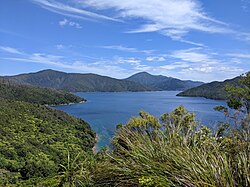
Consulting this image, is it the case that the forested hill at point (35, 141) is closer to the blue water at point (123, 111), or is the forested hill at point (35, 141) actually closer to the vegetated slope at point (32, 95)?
the blue water at point (123, 111)

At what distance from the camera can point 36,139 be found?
46.6 m

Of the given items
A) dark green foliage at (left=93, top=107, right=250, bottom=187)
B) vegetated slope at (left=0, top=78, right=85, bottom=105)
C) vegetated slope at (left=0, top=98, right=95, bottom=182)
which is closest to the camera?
dark green foliage at (left=93, top=107, right=250, bottom=187)

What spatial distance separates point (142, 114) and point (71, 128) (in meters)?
45.5

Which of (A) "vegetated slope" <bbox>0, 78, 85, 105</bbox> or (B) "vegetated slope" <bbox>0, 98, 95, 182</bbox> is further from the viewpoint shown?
(A) "vegetated slope" <bbox>0, 78, 85, 105</bbox>

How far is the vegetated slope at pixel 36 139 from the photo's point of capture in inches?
1358

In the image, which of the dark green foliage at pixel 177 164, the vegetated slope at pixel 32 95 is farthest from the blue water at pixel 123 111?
the dark green foliage at pixel 177 164

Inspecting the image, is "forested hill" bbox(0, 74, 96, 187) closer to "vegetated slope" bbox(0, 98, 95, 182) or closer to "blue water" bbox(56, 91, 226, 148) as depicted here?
"vegetated slope" bbox(0, 98, 95, 182)

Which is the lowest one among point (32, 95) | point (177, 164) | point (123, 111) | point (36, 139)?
point (36, 139)

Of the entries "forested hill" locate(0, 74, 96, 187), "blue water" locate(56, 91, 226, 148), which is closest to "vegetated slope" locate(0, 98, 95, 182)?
"forested hill" locate(0, 74, 96, 187)

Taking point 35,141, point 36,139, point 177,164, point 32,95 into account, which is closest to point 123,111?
point 36,139

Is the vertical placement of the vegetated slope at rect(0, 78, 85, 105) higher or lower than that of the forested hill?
higher

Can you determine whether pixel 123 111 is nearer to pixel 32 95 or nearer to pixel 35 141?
pixel 35 141

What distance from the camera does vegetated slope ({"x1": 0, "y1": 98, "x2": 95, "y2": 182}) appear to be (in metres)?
34.5

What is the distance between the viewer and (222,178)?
209cm
